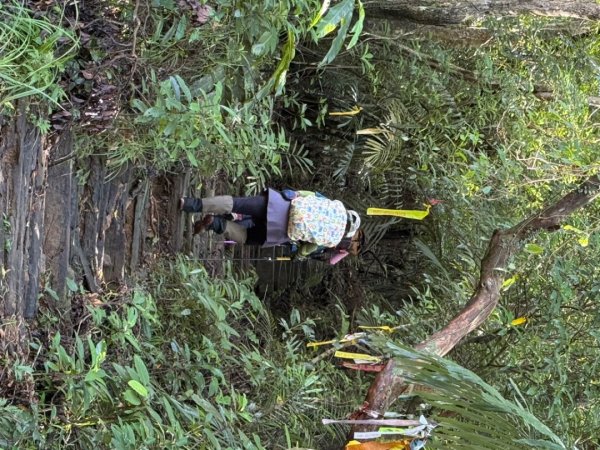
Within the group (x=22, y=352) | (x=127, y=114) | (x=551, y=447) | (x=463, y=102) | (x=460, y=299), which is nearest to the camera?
(x=551, y=447)

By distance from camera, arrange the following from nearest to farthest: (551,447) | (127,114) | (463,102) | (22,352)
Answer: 1. (551,447)
2. (22,352)
3. (127,114)
4. (463,102)

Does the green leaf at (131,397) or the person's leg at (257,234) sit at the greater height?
the person's leg at (257,234)

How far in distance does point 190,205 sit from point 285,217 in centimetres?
57

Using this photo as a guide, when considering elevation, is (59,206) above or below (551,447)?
above

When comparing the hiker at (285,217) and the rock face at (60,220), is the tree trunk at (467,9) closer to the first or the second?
the hiker at (285,217)

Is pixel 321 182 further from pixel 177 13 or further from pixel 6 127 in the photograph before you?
pixel 6 127

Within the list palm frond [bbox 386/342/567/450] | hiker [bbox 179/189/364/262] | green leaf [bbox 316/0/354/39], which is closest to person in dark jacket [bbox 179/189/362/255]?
hiker [bbox 179/189/364/262]

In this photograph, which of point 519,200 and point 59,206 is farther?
point 519,200

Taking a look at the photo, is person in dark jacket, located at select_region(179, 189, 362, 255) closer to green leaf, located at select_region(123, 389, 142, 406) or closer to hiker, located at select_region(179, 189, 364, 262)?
hiker, located at select_region(179, 189, 364, 262)

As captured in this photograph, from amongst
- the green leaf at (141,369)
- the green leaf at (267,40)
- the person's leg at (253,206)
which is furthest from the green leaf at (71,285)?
the green leaf at (267,40)

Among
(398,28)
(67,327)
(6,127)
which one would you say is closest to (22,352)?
(67,327)

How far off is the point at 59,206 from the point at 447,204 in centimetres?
284

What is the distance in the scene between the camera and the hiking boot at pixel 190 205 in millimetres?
3721

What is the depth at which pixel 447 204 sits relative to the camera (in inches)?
182
